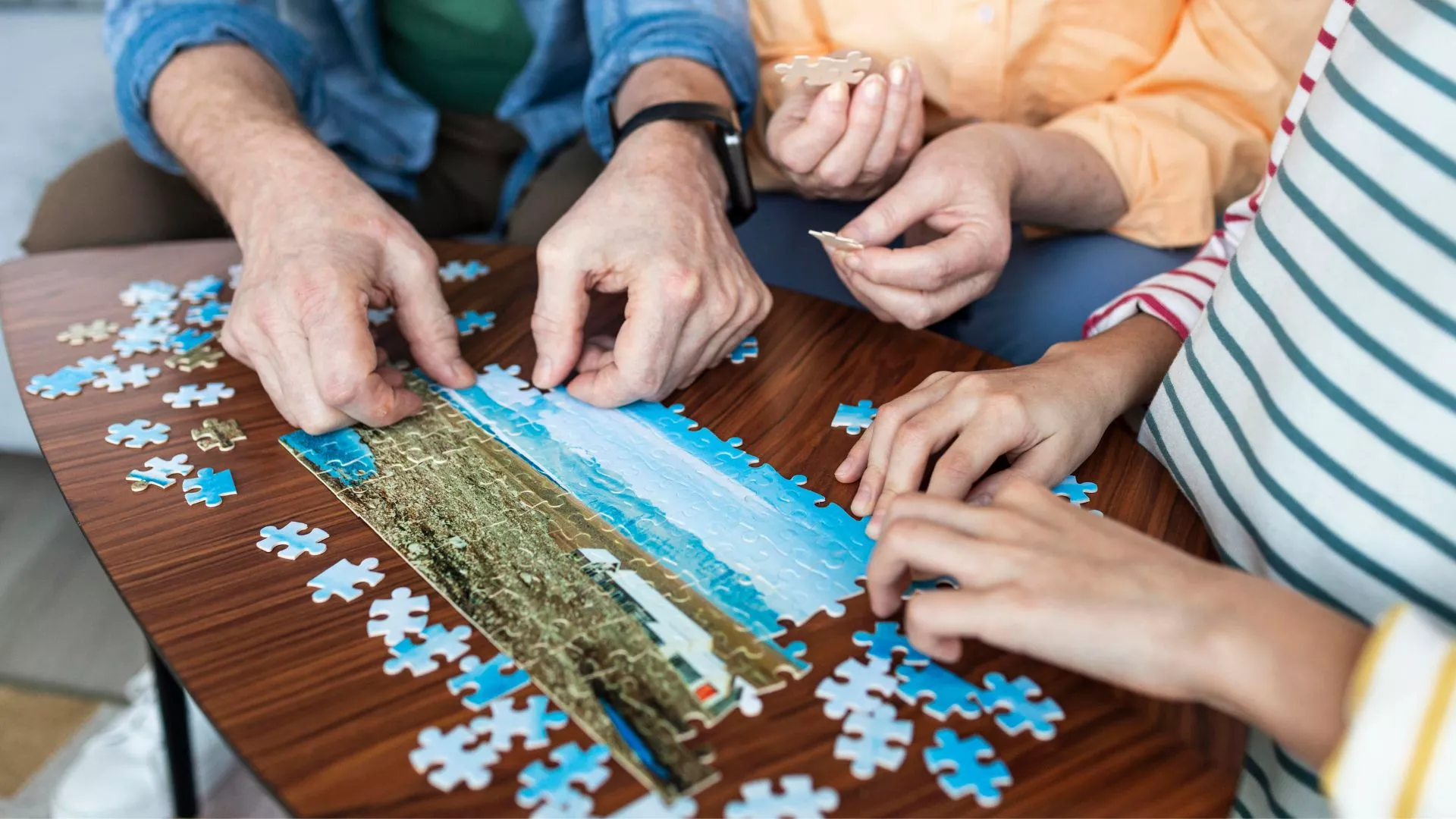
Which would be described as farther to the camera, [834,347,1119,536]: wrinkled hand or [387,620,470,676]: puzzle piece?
[834,347,1119,536]: wrinkled hand

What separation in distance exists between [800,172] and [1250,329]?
1.92ft

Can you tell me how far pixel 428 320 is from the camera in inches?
43.9

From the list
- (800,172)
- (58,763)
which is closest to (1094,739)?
(800,172)

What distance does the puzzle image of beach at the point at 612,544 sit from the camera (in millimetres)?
698

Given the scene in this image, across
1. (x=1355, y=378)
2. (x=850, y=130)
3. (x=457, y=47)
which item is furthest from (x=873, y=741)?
(x=457, y=47)

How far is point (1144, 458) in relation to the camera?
945 millimetres

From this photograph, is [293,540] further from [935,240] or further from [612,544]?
[935,240]

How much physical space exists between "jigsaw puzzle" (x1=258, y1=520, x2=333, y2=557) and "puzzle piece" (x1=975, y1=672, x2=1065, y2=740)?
52 cm

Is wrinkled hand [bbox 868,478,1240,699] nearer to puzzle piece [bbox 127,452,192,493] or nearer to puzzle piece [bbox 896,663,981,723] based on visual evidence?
puzzle piece [bbox 896,663,981,723]

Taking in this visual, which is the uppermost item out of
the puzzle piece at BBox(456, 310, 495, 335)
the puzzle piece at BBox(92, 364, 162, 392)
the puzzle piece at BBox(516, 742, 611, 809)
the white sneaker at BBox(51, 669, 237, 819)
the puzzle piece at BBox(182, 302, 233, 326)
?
the puzzle piece at BBox(516, 742, 611, 809)

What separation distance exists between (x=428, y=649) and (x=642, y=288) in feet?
1.46

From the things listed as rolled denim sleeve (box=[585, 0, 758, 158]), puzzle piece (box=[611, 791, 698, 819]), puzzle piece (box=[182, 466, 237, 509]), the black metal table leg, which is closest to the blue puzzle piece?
puzzle piece (box=[611, 791, 698, 819])

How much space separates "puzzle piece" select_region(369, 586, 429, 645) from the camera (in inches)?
29.5

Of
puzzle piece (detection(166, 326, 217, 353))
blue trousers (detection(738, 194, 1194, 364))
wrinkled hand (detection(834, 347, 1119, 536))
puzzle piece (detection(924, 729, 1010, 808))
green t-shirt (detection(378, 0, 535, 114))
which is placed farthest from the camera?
green t-shirt (detection(378, 0, 535, 114))
